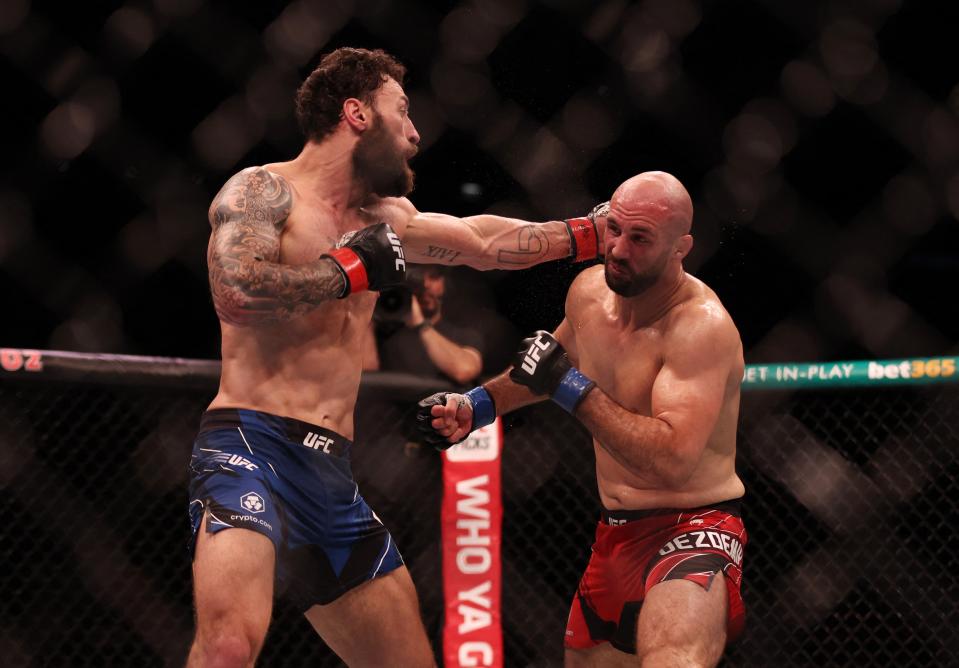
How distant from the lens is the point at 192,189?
389 cm

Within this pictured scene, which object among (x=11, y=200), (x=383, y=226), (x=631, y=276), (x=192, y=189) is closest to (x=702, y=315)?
(x=631, y=276)

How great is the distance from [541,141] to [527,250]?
1.87 metres

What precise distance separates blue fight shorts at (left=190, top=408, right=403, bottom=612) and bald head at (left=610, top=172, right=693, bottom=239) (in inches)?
27.8

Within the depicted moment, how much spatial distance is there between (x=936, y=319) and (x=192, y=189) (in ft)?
8.77

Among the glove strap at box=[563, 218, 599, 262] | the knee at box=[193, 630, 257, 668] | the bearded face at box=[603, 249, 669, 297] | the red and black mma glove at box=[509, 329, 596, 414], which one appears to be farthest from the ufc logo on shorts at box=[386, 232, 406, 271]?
the knee at box=[193, 630, 257, 668]

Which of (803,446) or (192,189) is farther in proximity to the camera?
(192,189)

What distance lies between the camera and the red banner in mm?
2582

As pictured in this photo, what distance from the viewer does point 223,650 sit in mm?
1737

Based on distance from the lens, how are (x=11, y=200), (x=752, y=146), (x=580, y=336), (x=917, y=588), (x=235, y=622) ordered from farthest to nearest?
(x=752, y=146)
(x=11, y=200)
(x=917, y=588)
(x=580, y=336)
(x=235, y=622)

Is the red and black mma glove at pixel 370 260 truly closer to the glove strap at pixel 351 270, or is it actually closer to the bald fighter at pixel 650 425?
the glove strap at pixel 351 270

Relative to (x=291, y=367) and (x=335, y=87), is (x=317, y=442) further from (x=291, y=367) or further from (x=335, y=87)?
(x=335, y=87)

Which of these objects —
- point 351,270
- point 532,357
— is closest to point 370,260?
point 351,270

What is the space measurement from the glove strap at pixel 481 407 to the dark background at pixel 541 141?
1.21 meters

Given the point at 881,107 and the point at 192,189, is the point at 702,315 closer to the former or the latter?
the point at 881,107
